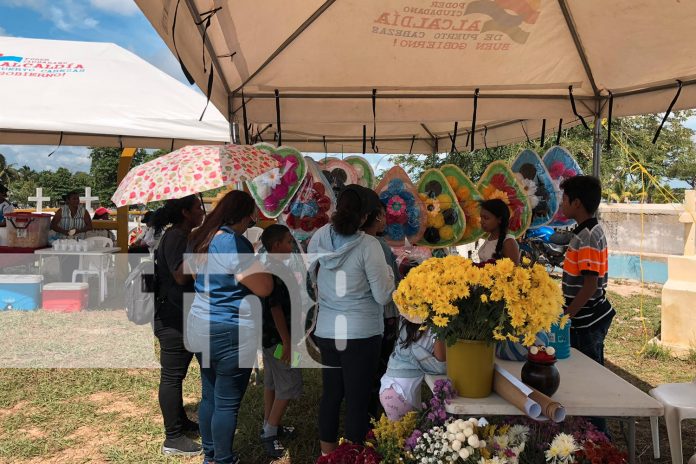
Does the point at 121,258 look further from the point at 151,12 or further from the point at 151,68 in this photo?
the point at 151,12

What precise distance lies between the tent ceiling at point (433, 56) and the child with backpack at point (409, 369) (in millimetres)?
1418

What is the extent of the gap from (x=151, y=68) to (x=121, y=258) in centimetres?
268

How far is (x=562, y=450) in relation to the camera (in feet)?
5.08

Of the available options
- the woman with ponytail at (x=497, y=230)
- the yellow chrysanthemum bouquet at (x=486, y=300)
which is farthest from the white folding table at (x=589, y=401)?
the woman with ponytail at (x=497, y=230)

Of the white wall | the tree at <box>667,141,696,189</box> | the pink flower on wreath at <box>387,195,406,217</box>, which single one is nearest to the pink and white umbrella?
the pink flower on wreath at <box>387,195,406,217</box>

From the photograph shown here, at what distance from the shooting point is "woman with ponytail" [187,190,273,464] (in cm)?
233

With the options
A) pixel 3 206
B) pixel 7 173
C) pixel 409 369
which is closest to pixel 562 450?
pixel 409 369

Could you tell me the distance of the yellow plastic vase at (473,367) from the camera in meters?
1.69

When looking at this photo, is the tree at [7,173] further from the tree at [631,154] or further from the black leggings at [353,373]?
the black leggings at [353,373]

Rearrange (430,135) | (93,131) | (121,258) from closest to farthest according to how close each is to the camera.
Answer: (93,131), (430,135), (121,258)

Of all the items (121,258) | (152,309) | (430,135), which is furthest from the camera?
(121,258)

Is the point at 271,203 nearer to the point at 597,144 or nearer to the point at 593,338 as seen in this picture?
the point at 593,338

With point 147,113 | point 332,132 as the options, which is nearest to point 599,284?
point 332,132

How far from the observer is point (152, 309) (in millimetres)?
2965
